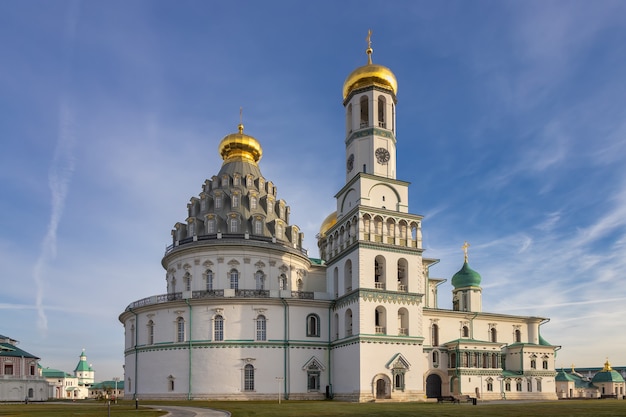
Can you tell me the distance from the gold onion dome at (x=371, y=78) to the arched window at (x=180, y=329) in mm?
26980

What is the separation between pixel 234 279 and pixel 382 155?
18805mm

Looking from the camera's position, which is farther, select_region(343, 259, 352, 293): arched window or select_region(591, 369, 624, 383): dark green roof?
select_region(591, 369, 624, 383): dark green roof

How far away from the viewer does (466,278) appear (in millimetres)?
66938

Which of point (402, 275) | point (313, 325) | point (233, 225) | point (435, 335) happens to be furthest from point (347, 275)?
point (233, 225)

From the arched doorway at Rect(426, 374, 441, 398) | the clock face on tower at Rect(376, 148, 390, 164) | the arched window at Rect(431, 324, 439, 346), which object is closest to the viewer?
the clock face on tower at Rect(376, 148, 390, 164)

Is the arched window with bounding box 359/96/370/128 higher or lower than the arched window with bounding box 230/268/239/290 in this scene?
higher

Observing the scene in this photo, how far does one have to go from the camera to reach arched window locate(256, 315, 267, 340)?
2111 inches

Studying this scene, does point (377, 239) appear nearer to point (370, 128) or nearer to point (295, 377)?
point (370, 128)

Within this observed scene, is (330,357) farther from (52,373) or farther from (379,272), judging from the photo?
(52,373)

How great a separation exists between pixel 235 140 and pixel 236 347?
25226 mm

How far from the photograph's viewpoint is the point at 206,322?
53.6 meters

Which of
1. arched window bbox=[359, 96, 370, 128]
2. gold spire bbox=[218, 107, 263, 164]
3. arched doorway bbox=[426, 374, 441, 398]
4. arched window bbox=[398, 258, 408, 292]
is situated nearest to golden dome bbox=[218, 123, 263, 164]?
gold spire bbox=[218, 107, 263, 164]

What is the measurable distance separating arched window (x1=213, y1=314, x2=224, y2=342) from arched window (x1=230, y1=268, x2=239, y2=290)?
475 centimetres

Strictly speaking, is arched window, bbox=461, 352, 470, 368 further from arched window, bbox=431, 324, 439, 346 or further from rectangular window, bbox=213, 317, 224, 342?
rectangular window, bbox=213, 317, 224, 342
